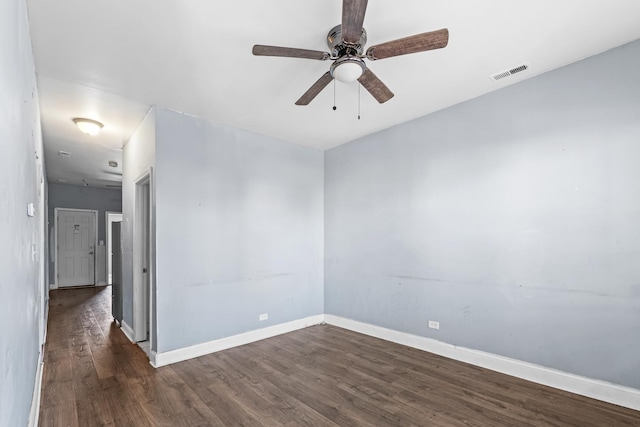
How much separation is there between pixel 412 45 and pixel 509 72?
4.86 ft

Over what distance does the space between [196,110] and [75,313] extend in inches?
186

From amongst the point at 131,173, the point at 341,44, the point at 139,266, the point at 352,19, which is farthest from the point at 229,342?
the point at 352,19

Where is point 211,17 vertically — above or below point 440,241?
above

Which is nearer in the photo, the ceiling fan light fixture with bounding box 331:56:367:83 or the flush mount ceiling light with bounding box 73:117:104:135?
the ceiling fan light fixture with bounding box 331:56:367:83

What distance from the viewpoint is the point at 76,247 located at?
8570mm

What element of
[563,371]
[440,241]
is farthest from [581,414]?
Answer: [440,241]

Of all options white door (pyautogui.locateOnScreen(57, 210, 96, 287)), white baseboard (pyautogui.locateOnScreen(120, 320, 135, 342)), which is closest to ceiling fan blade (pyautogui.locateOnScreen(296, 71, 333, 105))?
white baseboard (pyautogui.locateOnScreen(120, 320, 135, 342))

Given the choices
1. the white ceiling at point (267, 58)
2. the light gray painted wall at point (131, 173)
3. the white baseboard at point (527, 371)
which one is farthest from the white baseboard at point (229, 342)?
the white ceiling at point (267, 58)

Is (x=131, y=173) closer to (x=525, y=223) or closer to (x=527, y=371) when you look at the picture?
(x=525, y=223)

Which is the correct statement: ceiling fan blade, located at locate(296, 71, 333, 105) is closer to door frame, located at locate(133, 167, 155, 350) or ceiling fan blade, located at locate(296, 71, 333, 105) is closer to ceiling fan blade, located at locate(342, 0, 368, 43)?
ceiling fan blade, located at locate(342, 0, 368, 43)

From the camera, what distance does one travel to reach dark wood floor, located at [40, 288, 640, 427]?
2.34 metres

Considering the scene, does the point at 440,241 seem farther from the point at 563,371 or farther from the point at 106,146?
the point at 106,146

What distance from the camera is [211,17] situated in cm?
211

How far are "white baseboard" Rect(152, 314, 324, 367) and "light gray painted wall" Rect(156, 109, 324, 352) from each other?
0.22ft
